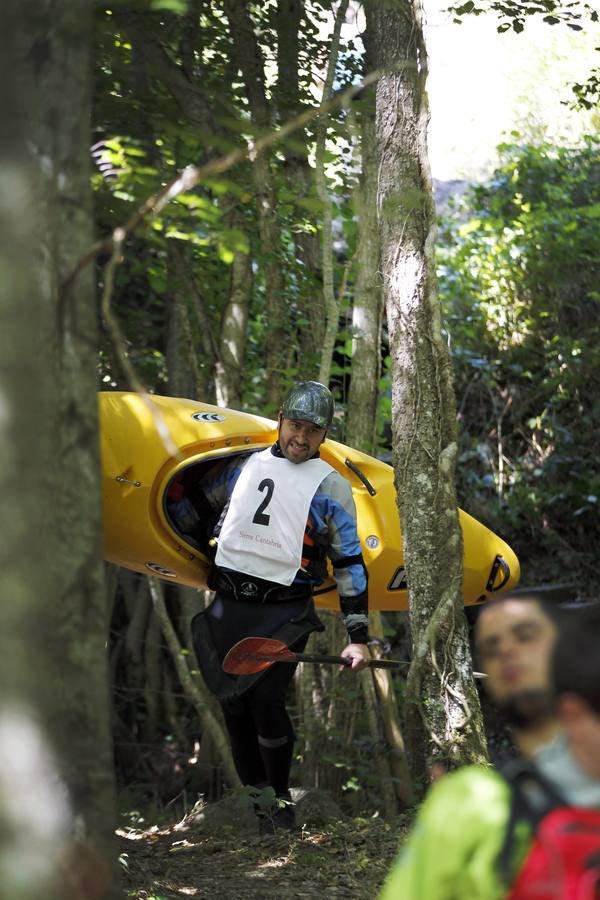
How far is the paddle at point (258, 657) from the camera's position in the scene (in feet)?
14.2

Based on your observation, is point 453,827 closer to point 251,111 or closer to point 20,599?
point 20,599

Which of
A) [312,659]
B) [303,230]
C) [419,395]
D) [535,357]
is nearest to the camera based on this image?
[419,395]

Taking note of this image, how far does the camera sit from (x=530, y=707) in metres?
1.69

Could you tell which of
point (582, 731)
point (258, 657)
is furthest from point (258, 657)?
point (582, 731)

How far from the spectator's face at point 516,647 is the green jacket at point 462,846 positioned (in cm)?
21

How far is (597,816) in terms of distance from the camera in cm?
151

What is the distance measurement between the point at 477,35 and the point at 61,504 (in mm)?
13404

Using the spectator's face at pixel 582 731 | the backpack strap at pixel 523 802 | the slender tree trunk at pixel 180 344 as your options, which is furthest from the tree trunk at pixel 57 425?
the slender tree trunk at pixel 180 344

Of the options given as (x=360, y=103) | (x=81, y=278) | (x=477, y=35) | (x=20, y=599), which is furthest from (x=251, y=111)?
(x=477, y=35)

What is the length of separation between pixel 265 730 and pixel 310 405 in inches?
55.3

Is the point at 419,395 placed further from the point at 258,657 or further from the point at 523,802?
the point at 523,802

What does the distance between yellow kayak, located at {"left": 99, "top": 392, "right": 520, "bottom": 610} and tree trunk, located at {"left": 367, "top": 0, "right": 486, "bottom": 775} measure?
780 mm

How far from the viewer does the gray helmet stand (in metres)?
4.37

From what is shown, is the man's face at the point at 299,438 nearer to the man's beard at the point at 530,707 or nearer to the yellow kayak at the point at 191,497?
the yellow kayak at the point at 191,497
